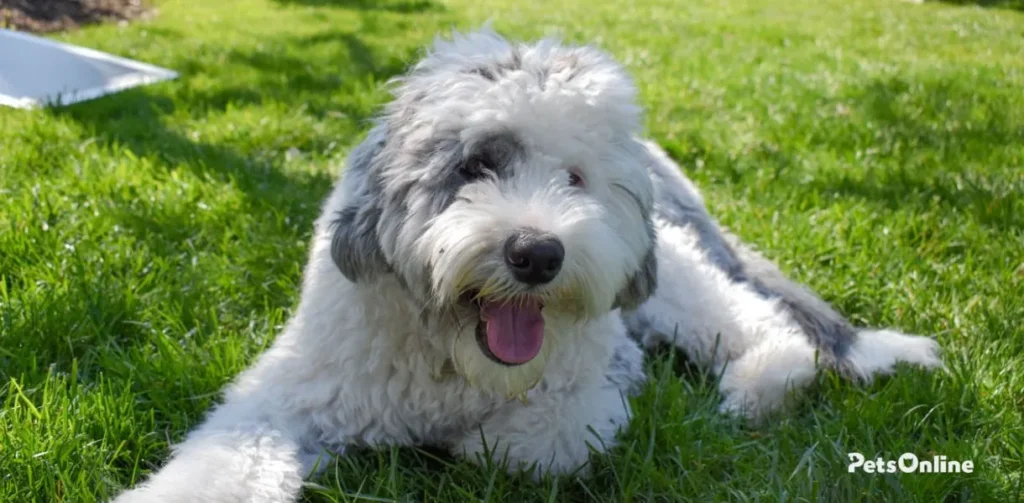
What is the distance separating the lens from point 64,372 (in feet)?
9.05

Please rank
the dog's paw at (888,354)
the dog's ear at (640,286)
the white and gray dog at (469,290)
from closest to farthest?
the white and gray dog at (469,290) < the dog's ear at (640,286) < the dog's paw at (888,354)

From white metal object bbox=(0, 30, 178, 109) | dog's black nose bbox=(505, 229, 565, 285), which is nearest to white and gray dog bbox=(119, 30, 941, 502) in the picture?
dog's black nose bbox=(505, 229, 565, 285)

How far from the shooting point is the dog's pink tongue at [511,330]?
2.21m

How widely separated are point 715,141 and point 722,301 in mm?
2453

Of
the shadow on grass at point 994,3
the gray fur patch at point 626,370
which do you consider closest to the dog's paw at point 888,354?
the gray fur patch at point 626,370

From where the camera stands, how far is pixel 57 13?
31.9 feet

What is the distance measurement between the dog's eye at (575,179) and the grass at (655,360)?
743mm

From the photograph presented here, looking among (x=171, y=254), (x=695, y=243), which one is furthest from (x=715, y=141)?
(x=171, y=254)

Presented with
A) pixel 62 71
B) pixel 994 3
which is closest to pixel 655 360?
pixel 62 71

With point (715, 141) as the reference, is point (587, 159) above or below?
above

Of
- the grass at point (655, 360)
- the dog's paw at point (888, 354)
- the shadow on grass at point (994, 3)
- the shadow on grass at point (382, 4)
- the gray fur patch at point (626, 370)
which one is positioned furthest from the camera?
the shadow on grass at point (994, 3)

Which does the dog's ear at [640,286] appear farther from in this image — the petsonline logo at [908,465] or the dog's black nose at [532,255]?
the petsonline logo at [908,465]

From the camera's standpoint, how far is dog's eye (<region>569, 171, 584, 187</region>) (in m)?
2.34

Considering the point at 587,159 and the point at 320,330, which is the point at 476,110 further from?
the point at 320,330
